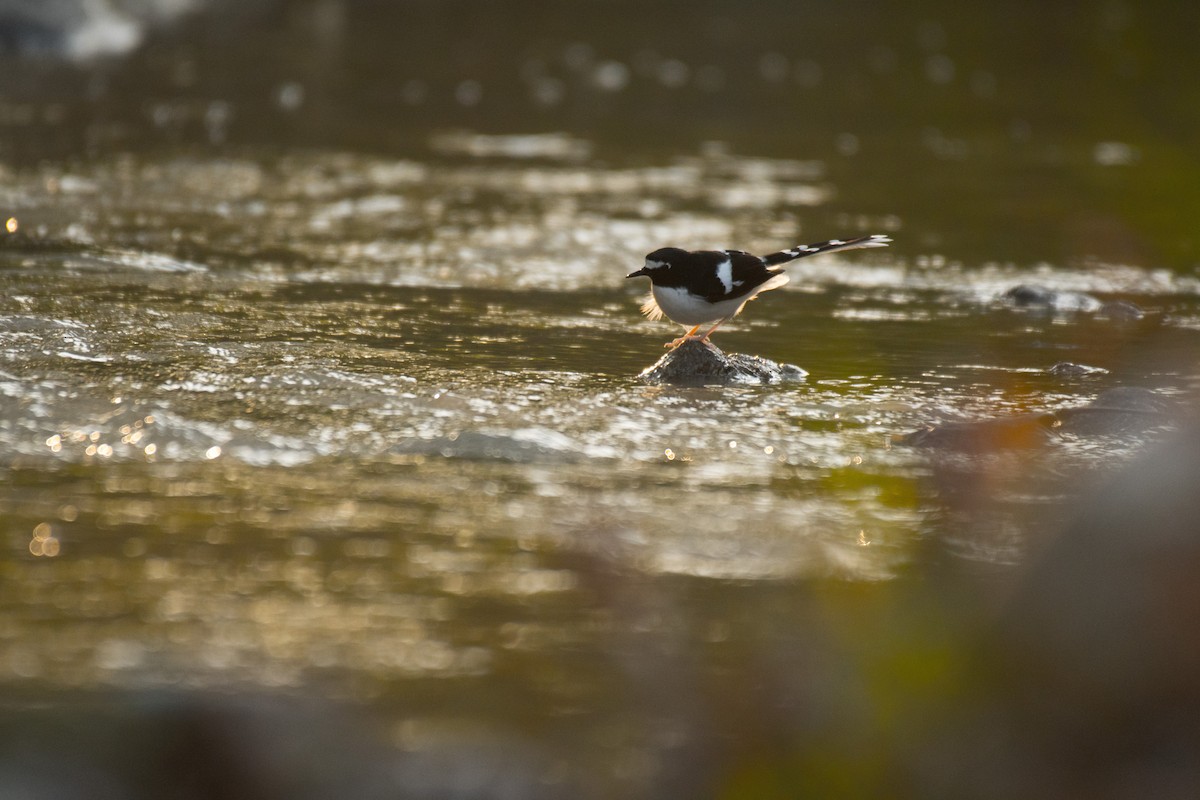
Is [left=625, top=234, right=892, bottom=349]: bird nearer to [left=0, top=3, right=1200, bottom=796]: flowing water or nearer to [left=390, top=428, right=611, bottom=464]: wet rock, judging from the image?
[left=0, top=3, right=1200, bottom=796]: flowing water

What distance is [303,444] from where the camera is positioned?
Result: 5.24 m

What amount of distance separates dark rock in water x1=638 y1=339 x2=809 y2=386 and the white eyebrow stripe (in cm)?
27

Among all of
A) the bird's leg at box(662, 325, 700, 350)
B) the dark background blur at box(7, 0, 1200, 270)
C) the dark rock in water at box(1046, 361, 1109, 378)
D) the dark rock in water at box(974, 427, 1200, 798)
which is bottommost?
the dark rock in water at box(974, 427, 1200, 798)

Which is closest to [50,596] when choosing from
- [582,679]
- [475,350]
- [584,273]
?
[582,679]

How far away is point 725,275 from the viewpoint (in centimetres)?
667

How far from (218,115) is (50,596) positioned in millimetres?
11928

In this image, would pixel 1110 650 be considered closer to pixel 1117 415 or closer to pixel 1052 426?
pixel 1052 426

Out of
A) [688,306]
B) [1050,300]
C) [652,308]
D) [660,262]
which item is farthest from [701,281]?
[1050,300]

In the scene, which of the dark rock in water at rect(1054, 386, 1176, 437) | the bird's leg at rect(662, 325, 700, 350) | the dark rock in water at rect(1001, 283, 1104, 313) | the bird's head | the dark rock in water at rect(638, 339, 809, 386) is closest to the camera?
the dark rock in water at rect(1054, 386, 1176, 437)

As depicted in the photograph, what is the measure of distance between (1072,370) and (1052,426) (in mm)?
1187

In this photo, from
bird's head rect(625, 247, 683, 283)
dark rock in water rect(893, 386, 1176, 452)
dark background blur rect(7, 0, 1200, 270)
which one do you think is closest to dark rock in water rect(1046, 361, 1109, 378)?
dark rock in water rect(893, 386, 1176, 452)

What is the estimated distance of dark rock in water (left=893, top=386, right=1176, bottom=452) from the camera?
18.1 feet

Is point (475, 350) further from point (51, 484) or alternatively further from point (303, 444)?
point (51, 484)

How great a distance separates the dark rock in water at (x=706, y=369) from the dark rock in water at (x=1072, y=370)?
1.19 m
